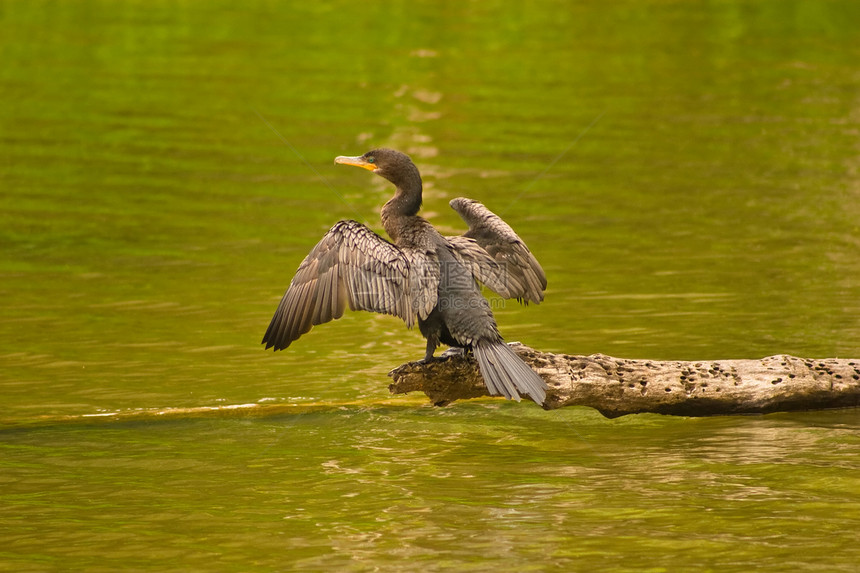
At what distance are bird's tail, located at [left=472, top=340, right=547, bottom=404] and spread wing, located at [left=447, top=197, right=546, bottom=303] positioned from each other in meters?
0.82

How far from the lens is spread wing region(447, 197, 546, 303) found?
8.49m

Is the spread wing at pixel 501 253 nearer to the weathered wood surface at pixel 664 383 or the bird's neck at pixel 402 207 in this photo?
the bird's neck at pixel 402 207

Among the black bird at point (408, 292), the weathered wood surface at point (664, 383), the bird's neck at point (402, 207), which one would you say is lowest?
the weathered wood surface at point (664, 383)

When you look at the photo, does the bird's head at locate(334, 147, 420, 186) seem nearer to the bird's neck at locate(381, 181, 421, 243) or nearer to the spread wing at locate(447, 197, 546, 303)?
the bird's neck at locate(381, 181, 421, 243)

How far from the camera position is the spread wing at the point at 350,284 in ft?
25.9

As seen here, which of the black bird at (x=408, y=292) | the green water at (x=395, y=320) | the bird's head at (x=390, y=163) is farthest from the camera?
the bird's head at (x=390, y=163)

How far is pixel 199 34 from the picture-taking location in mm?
30812

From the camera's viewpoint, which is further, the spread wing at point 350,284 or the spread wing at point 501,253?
the spread wing at point 501,253

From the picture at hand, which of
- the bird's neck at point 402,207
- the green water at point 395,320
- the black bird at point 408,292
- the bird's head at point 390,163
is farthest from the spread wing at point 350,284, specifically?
the green water at point 395,320

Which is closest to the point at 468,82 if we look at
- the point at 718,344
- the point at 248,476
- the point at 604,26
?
the point at 604,26

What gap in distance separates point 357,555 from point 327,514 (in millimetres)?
705

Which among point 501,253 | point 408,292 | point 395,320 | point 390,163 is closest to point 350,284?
point 408,292

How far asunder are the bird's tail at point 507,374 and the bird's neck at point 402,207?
114 cm

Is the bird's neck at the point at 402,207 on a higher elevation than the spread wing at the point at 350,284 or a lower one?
higher
